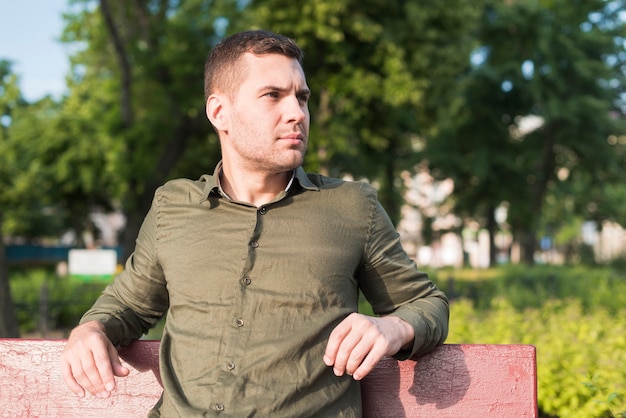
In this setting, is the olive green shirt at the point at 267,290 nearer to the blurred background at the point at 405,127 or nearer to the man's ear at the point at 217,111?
the man's ear at the point at 217,111

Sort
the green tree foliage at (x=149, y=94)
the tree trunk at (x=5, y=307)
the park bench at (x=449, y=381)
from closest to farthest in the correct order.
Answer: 1. the park bench at (x=449, y=381)
2. the tree trunk at (x=5, y=307)
3. the green tree foliage at (x=149, y=94)

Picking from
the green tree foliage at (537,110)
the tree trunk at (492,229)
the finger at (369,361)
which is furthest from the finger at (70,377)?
the tree trunk at (492,229)

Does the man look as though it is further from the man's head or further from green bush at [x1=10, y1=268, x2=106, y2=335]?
green bush at [x1=10, y1=268, x2=106, y2=335]

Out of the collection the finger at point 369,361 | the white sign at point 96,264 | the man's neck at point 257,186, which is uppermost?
the man's neck at point 257,186

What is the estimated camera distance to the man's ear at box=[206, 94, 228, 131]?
223 cm

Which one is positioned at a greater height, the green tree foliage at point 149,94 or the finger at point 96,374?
the green tree foliage at point 149,94

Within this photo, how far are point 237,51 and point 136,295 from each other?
712mm

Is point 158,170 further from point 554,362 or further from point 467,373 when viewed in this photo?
point 467,373

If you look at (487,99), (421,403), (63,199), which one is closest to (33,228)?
(63,199)

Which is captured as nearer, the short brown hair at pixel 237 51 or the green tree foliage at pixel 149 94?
the short brown hair at pixel 237 51

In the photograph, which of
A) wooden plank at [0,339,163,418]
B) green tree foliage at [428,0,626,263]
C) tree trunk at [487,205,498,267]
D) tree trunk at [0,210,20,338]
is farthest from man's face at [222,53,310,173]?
tree trunk at [487,205,498,267]

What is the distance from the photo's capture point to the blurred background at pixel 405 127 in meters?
13.5

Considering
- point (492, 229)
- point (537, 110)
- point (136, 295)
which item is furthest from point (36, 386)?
point (492, 229)

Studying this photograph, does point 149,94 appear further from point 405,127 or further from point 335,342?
point 335,342
